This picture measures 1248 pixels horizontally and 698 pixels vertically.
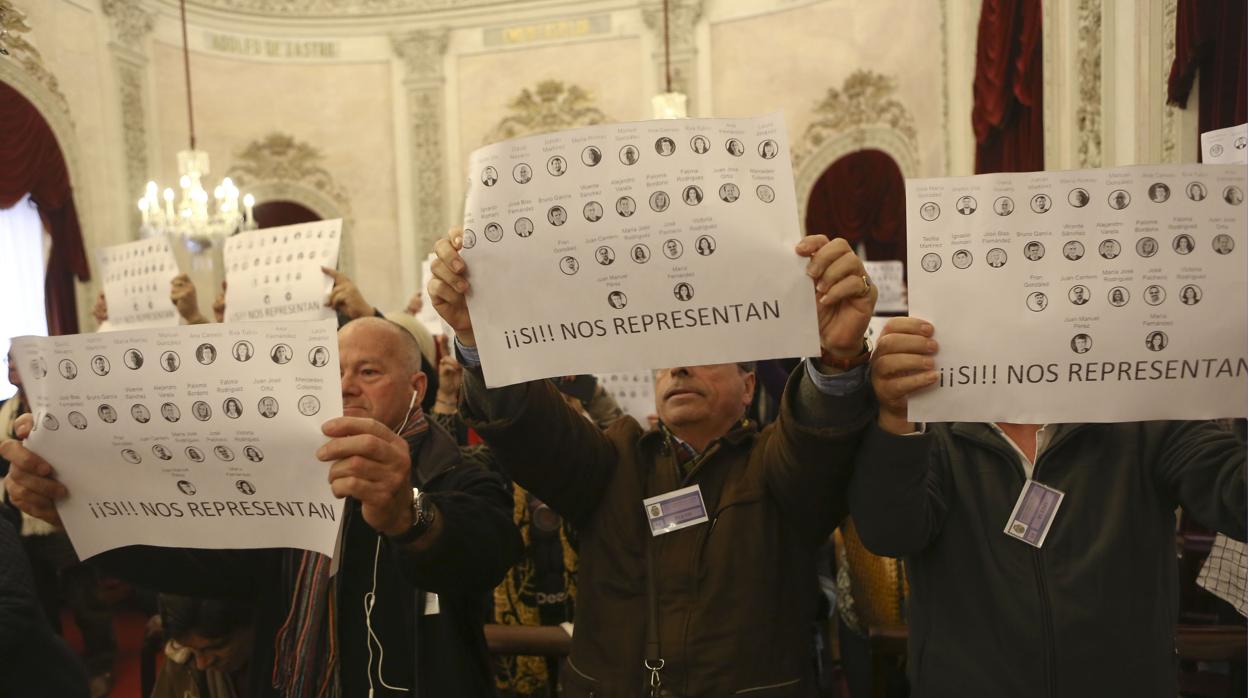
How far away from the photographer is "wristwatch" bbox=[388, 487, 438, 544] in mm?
1646

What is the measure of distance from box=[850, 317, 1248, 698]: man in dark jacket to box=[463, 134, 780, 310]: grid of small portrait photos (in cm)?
45

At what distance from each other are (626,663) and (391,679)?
493 mm

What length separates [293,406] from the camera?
1.48 metres

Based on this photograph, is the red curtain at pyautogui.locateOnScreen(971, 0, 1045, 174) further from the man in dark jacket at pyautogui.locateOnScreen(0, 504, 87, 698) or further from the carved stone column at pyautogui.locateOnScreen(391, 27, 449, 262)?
the carved stone column at pyautogui.locateOnScreen(391, 27, 449, 262)

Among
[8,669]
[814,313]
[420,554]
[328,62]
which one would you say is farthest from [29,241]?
[814,313]

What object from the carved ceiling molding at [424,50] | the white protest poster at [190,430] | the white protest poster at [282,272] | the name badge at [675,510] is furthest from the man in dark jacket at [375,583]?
the carved ceiling molding at [424,50]

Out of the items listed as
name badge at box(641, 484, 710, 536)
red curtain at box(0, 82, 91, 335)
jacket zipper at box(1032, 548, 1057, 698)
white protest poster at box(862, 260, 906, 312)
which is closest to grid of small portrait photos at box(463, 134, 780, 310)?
name badge at box(641, 484, 710, 536)

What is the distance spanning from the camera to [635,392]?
161 inches

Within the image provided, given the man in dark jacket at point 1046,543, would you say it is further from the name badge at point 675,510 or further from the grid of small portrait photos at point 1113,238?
the name badge at point 675,510

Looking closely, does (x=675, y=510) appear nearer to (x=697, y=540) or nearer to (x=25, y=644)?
(x=697, y=540)

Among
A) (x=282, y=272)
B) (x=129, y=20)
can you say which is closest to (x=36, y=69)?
(x=129, y=20)

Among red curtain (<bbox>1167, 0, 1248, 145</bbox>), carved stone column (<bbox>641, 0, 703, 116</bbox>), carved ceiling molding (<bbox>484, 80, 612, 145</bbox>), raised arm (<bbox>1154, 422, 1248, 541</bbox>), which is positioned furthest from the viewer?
carved ceiling molding (<bbox>484, 80, 612, 145</bbox>)

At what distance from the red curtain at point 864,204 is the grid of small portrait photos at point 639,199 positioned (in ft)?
26.3

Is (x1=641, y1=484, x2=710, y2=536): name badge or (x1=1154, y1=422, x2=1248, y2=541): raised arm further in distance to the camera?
(x1=641, y1=484, x2=710, y2=536): name badge
